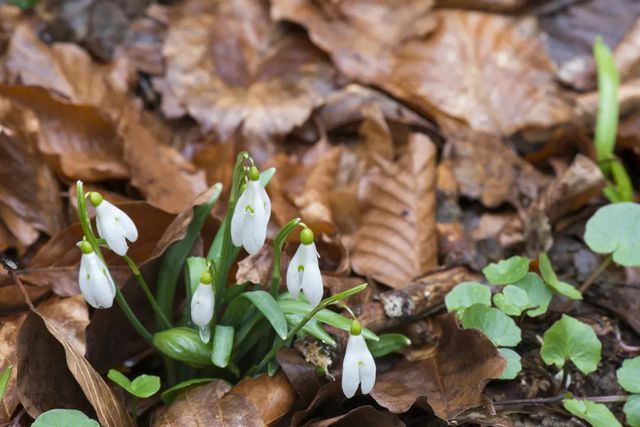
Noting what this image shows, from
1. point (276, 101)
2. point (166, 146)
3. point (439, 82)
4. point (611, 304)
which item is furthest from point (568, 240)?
point (166, 146)

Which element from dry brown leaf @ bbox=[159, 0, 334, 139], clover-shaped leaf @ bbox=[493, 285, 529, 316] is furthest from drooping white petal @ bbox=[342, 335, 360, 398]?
dry brown leaf @ bbox=[159, 0, 334, 139]

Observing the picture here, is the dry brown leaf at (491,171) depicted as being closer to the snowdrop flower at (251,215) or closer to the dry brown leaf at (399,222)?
the dry brown leaf at (399,222)

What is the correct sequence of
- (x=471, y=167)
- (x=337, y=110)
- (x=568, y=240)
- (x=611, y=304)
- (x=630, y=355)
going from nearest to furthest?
(x=630, y=355), (x=611, y=304), (x=568, y=240), (x=471, y=167), (x=337, y=110)

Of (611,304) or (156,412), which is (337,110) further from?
(156,412)

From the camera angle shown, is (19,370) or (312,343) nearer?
(19,370)

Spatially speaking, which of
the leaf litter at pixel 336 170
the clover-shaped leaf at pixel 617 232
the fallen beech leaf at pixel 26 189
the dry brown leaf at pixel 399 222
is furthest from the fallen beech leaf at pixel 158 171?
the clover-shaped leaf at pixel 617 232

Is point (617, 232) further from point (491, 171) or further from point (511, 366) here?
point (491, 171)

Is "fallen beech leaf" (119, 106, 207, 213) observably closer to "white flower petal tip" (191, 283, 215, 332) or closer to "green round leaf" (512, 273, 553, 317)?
"white flower petal tip" (191, 283, 215, 332)
